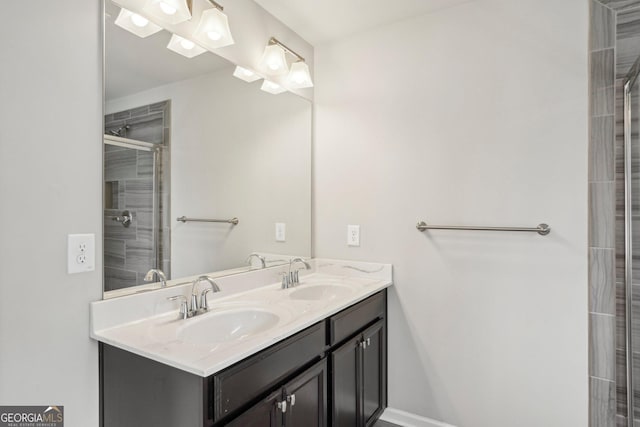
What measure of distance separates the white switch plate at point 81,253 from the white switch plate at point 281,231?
1.05m

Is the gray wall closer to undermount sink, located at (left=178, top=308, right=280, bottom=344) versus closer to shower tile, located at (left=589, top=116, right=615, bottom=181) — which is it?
undermount sink, located at (left=178, top=308, right=280, bottom=344)

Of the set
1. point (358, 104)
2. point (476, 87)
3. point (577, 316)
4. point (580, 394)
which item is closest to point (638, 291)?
point (577, 316)

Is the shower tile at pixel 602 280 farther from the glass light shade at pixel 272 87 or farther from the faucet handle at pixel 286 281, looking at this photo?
the glass light shade at pixel 272 87

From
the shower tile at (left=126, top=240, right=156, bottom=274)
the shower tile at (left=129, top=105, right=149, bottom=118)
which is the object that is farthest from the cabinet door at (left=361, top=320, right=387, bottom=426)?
the shower tile at (left=129, top=105, right=149, bottom=118)

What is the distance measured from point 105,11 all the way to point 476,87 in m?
1.72

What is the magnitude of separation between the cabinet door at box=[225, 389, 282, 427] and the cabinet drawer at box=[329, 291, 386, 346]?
405 mm

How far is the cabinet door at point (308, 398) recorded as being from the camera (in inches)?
50.6

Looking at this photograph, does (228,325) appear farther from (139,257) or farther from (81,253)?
(81,253)

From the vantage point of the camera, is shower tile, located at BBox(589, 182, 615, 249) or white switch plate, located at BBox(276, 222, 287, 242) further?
white switch plate, located at BBox(276, 222, 287, 242)

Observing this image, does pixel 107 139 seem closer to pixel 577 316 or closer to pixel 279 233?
pixel 279 233

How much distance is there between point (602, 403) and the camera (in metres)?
1.58

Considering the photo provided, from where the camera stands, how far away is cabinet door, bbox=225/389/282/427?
109cm

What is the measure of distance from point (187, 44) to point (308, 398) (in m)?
1.61

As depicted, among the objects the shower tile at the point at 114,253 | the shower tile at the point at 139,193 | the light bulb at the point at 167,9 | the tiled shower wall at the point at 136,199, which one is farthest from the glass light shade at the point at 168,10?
the shower tile at the point at 114,253
